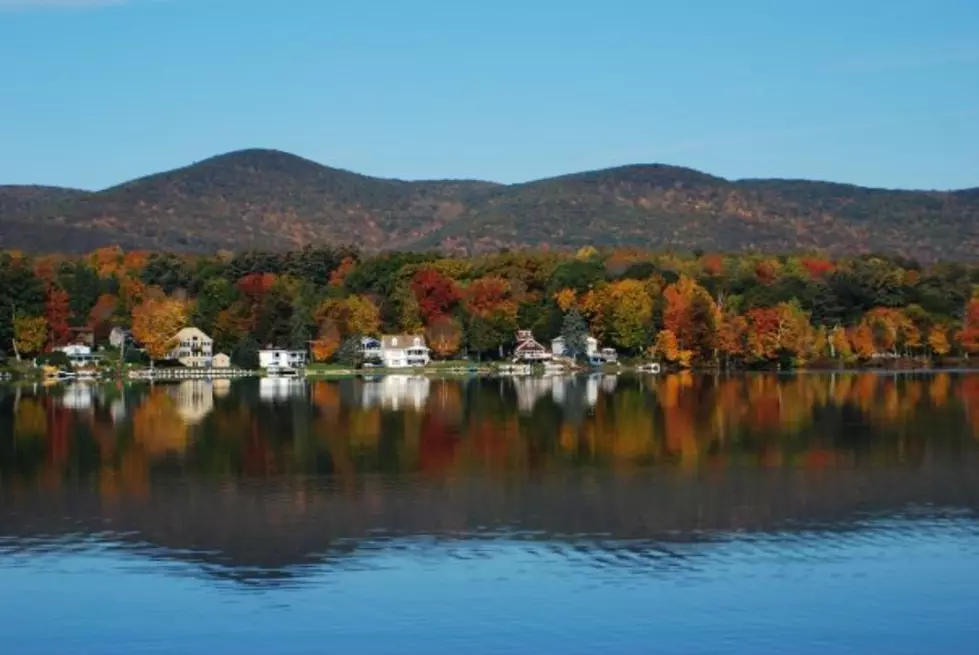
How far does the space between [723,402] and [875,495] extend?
29.7m

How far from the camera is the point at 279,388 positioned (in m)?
75.7

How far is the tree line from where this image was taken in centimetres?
9856

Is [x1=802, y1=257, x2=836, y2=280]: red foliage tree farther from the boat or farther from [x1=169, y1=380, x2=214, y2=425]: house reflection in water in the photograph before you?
[x1=169, y1=380, x2=214, y2=425]: house reflection in water

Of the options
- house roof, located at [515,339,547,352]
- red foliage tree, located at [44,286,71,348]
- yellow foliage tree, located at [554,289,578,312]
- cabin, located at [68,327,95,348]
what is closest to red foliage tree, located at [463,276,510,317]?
house roof, located at [515,339,547,352]

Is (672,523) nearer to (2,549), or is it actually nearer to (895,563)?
(895,563)

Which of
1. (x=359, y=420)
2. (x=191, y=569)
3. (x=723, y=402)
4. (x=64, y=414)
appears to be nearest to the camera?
(x=191, y=569)

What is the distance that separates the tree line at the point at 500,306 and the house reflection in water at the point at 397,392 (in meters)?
14.1

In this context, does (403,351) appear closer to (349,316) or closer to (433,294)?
(349,316)

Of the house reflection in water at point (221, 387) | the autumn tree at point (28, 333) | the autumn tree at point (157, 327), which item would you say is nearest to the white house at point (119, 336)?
the autumn tree at point (157, 327)

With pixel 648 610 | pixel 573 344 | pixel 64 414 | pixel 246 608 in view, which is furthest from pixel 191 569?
pixel 573 344

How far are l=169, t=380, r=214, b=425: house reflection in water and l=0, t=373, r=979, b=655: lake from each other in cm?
519

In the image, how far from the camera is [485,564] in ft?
71.6

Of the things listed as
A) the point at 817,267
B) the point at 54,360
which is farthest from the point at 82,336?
the point at 817,267

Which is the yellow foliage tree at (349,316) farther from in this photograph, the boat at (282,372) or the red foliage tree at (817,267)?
the red foliage tree at (817,267)
